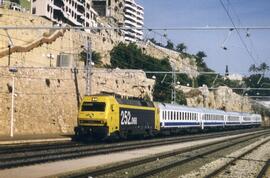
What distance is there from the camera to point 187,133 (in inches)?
2213

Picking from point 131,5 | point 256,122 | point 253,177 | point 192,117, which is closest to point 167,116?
point 192,117

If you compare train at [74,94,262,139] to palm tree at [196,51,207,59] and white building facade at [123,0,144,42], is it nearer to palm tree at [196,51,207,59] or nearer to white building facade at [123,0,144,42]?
white building facade at [123,0,144,42]

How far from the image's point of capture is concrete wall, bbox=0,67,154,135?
37.1 meters

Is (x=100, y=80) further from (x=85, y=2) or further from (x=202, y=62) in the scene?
(x=202, y=62)

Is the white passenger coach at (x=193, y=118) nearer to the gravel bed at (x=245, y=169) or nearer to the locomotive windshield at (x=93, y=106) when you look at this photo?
the locomotive windshield at (x=93, y=106)

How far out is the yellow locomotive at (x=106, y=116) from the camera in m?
31.1

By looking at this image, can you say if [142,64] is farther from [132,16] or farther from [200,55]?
[200,55]

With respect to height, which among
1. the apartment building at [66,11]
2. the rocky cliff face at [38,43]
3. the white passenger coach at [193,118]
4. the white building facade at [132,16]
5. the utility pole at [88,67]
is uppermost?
the white building facade at [132,16]

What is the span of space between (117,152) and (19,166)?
8542mm

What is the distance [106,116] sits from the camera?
31.2m

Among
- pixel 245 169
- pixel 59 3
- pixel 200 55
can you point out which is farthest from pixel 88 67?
pixel 200 55

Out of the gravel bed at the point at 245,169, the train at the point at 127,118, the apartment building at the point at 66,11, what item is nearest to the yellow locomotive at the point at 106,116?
the train at the point at 127,118

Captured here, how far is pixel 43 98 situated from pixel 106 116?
1232 cm

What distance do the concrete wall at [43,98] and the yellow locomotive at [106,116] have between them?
758 centimetres
